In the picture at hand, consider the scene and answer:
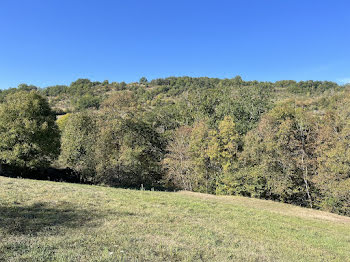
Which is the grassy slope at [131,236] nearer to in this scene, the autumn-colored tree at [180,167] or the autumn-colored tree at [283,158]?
the autumn-colored tree at [283,158]

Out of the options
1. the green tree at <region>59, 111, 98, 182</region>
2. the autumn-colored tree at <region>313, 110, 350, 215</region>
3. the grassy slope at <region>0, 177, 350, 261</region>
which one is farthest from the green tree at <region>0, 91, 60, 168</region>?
the autumn-colored tree at <region>313, 110, 350, 215</region>

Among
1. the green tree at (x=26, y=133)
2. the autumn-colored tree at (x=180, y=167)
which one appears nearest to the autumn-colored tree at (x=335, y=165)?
the autumn-colored tree at (x=180, y=167)

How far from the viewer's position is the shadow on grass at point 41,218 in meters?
6.49

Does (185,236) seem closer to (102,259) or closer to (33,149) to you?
(102,259)

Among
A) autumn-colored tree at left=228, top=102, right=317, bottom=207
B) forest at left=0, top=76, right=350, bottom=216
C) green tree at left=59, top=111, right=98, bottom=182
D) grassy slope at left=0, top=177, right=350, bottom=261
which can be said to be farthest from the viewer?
green tree at left=59, top=111, right=98, bottom=182

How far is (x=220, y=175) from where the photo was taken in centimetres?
3409

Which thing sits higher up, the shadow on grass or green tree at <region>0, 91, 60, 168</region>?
green tree at <region>0, 91, 60, 168</region>

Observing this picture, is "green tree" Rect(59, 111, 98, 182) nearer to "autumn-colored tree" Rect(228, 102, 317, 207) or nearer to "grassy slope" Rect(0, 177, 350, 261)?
"grassy slope" Rect(0, 177, 350, 261)

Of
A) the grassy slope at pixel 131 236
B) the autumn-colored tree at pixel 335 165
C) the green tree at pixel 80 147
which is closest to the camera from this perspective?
the grassy slope at pixel 131 236

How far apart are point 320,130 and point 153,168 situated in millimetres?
25520

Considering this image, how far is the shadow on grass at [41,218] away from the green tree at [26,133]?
2033 centimetres

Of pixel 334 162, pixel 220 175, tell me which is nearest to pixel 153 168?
pixel 220 175

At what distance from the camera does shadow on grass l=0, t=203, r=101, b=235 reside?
6489mm

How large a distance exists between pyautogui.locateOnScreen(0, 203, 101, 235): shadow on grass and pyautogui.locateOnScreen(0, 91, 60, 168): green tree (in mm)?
20332
